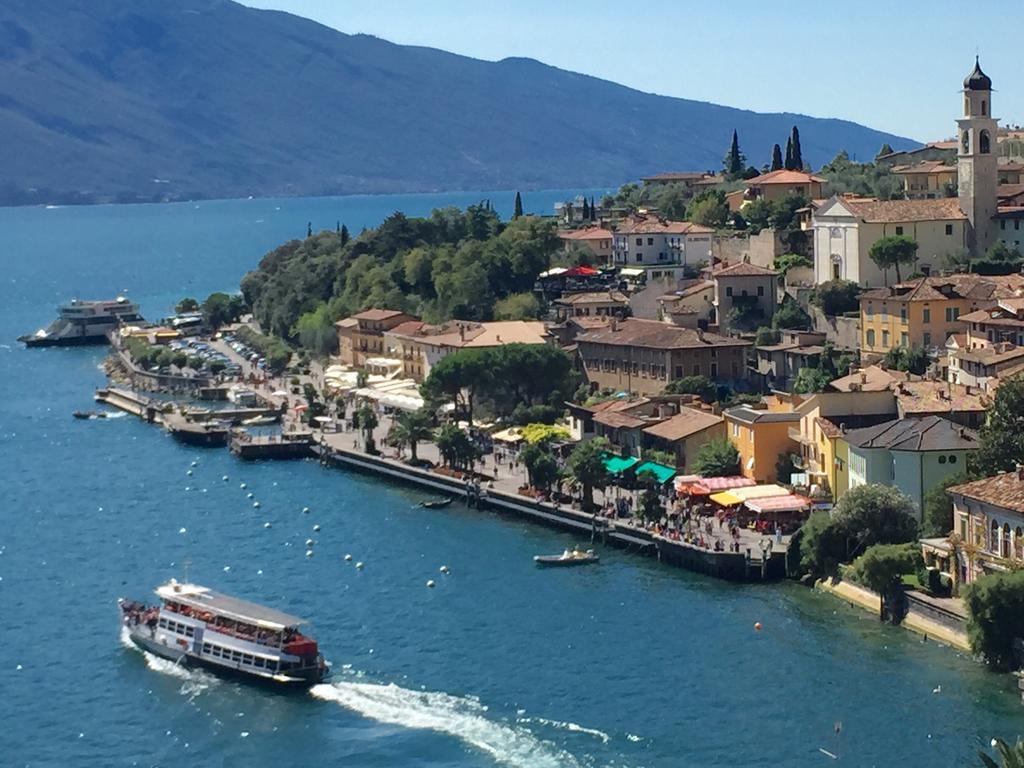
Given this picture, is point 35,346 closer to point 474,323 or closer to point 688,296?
point 474,323

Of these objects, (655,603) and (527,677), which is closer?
(527,677)

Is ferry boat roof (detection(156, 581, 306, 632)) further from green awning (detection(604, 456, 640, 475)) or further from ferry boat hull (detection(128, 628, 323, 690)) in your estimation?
green awning (detection(604, 456, 640, 475))

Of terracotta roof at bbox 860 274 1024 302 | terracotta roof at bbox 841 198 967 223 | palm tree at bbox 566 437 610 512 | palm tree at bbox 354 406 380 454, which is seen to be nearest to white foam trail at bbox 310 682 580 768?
palm tree at bbox 566 437 610 512

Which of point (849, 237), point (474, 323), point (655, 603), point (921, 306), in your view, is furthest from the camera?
point (474, 323)

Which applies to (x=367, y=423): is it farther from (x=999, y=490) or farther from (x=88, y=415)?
(x=999, y=490)

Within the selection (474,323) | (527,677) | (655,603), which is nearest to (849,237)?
(474,323)

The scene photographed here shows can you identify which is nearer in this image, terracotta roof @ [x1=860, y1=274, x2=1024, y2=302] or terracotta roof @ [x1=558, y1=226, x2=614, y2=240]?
terracotta roof @ [x1=860, y1=274, x2=1024, y2=302]

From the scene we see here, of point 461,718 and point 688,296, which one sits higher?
point 688,296
